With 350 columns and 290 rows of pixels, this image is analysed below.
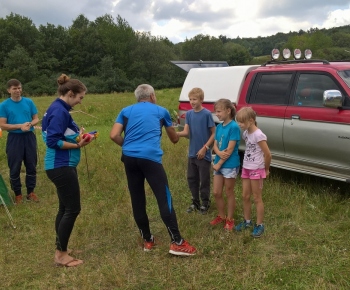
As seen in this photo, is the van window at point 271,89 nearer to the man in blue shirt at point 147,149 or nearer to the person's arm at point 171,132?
the person's arm at point 171,132

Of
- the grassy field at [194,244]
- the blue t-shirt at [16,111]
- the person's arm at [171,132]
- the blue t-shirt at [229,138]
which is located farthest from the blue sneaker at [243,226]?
the blue t-shirt at [16,111]

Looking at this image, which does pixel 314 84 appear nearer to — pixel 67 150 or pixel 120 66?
pixel 67 150

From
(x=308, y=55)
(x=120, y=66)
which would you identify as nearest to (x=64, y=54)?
(x=120, y=66)

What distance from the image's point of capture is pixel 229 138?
4285mm

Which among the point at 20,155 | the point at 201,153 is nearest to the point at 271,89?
the point at 201,153

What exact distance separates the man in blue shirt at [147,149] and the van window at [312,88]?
7.56 feet

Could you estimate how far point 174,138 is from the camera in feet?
13.2

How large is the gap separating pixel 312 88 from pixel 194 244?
2734 millimetres

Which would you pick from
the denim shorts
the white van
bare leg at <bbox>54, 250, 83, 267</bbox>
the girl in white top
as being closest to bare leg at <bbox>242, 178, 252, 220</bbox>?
the girl in white top

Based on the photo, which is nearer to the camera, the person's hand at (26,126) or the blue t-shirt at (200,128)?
the blue t-shirt at (200,128)

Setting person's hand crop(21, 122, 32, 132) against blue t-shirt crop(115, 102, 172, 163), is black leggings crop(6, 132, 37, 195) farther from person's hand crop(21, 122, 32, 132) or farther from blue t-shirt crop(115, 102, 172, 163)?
blue t-shirt crop(115, 102, 172, 163)

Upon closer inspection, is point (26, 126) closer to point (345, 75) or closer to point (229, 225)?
point (229, 225)

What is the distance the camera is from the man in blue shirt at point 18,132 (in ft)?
19.0

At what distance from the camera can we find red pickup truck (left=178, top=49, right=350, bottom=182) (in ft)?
15.6
